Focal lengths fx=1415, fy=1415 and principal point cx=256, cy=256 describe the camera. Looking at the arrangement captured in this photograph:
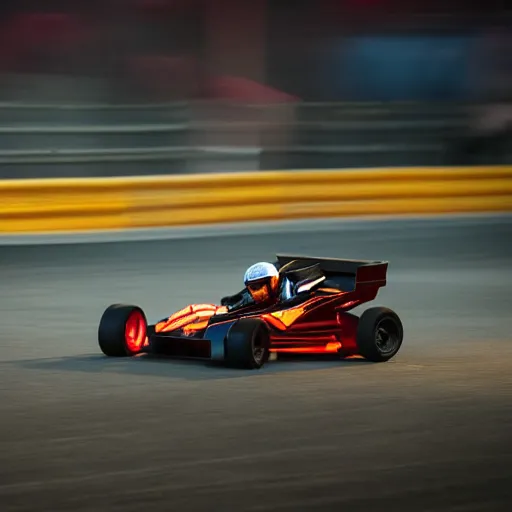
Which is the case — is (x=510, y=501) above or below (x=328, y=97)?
below

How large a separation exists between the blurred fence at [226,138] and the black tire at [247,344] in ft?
33.6

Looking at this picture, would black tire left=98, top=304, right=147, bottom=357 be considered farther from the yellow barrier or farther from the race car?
the yellow barrier

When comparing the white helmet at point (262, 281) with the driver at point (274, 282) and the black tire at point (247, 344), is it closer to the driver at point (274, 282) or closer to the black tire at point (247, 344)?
the driver at point (274, 282)

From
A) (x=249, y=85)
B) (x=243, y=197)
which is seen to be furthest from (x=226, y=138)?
(x=243, y=197)

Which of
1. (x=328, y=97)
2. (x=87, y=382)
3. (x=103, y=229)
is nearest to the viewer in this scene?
(x=87, y=382)

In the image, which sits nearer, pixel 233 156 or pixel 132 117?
pixel 233 156

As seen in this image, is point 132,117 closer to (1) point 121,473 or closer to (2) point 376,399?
(2) point 376,399

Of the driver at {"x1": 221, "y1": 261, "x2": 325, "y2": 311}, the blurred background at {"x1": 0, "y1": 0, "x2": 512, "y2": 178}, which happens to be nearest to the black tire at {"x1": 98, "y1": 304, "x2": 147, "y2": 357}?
the driver at {"x1": 221, "y1": 261, "x2": 325, "y2": 311}

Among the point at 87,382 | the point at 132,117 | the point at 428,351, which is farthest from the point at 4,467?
the point at 132,117

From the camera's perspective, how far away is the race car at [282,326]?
8609 millimetres

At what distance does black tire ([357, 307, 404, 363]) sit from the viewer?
8.96m

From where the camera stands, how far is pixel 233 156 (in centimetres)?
2123

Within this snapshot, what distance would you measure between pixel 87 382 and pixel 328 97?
68.9ft

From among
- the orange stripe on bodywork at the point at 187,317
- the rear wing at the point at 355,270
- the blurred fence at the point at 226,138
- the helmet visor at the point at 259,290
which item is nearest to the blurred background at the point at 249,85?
the blurred fence at the point at 226,138
